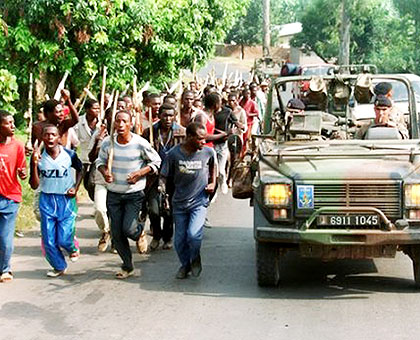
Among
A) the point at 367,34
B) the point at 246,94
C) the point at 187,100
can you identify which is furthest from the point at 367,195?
the point at 367,34

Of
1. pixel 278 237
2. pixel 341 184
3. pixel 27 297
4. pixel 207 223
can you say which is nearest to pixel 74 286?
pixel 27 297

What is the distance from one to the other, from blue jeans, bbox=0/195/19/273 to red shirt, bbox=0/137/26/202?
2.4 inches

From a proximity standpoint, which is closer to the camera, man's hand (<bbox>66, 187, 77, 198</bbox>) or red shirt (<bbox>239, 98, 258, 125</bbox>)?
man's hand (<bbox>66, 187, 77, 198</bbox>)

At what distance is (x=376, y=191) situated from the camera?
7.10 metres

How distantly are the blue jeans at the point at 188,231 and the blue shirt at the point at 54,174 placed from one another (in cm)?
102

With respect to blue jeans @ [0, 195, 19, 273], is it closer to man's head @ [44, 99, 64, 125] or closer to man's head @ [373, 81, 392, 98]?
man's head @ [44, 99, 64, 125]

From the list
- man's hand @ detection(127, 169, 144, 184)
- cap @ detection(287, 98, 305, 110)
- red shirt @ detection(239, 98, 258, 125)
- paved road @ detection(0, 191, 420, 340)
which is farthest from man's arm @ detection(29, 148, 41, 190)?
red shirt @ detection(239, 98, 258, 125)

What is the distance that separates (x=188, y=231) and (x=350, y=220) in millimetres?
1594

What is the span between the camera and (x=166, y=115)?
938 cm

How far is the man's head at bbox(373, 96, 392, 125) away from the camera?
838 centimetres

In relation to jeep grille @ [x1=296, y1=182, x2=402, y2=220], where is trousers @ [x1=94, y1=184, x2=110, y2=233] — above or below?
below

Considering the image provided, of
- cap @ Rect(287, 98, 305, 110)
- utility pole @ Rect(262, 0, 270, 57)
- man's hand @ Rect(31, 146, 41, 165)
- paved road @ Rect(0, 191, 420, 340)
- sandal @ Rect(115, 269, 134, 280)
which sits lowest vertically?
paved road @ Rect(0, 191, 420, 340)

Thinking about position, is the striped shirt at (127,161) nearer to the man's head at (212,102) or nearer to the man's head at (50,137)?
the man's head at (50,137)

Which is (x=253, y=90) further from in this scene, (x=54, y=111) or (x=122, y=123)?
(x=122, y=123)
